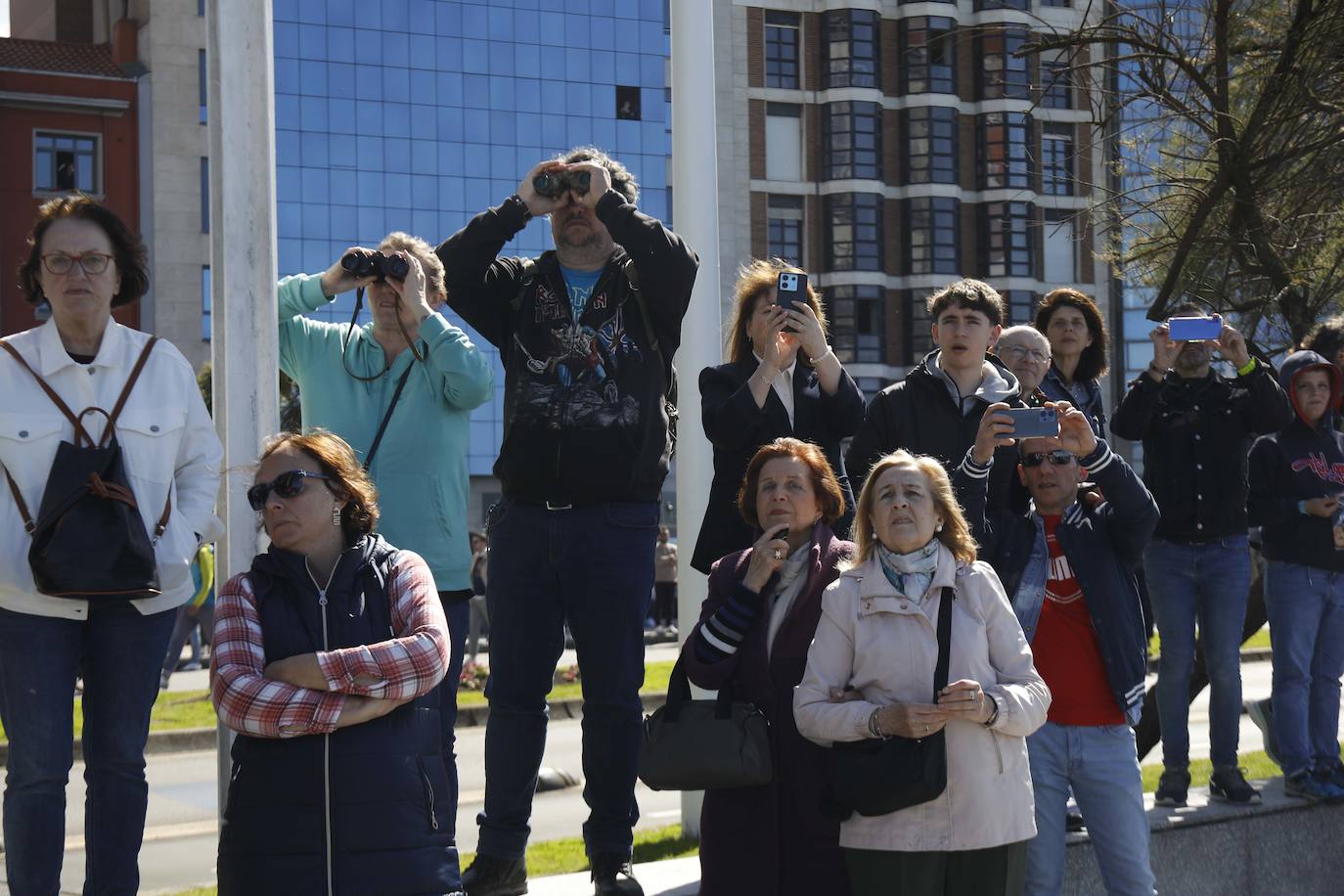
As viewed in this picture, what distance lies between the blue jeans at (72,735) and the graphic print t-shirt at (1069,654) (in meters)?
2.98

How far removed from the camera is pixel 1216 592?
23.5ft

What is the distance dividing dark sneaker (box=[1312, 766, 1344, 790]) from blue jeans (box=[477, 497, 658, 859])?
3.72 m

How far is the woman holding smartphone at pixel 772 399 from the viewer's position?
557cm

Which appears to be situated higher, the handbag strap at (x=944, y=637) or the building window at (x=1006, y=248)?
the building window at (x=1006, y=248)

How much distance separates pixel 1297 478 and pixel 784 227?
152 feet

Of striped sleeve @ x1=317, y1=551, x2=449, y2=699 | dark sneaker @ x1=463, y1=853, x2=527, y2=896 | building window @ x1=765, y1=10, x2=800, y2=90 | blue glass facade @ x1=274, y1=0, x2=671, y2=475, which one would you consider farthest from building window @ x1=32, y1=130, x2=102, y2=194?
striped sleeve @ x1=317, y1=551, x2=449, y2=699

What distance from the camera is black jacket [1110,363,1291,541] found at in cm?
713

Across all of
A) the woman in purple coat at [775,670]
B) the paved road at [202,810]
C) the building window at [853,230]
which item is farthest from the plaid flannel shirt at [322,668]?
the building window at [853,230]

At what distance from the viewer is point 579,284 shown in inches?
219

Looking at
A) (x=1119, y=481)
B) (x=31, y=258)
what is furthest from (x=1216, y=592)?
(x=31, y=258)

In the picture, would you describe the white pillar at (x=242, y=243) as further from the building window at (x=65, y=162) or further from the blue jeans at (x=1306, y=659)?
the building window at (x=65, y=162)

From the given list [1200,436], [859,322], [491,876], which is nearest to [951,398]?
[1200,436]

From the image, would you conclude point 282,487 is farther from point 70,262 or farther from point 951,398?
point 951,398

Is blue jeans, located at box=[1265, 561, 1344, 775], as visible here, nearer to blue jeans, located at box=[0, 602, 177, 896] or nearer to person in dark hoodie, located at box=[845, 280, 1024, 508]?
person in dark hoodie, located at box=[845, 280, 1024, 508]
